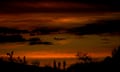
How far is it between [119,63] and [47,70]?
788cm

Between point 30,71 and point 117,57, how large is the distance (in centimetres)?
972

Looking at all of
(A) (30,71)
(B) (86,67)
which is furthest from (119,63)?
(A) (30,71)

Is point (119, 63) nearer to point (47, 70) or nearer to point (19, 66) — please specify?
point (47, 70)

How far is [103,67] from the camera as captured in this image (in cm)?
5384

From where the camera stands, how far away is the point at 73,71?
2215 inches

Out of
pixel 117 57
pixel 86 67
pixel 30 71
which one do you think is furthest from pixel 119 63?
pixel 30 71

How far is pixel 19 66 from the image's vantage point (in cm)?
5878

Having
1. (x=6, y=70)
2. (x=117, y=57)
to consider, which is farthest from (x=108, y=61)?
(x=6, y=70)

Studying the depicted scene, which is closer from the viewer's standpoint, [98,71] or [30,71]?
[98,71]

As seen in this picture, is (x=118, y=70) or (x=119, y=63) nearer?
(x=118, y=70)

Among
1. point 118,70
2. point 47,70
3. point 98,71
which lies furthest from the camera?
point 47,70

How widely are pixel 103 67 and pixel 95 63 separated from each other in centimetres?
524

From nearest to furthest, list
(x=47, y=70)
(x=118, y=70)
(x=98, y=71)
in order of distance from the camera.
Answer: (x=118, y=70)
(x=98, y=71)
(x=47, y=70)

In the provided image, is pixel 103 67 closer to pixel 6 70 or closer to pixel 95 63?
pixel 95 63
